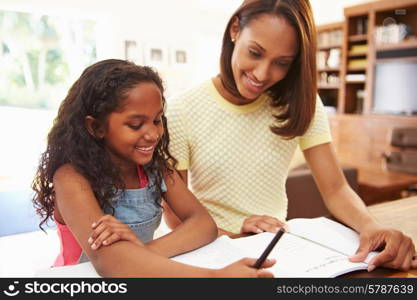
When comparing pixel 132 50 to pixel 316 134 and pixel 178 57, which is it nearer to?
pixel 178 57

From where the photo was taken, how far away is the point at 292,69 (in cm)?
109

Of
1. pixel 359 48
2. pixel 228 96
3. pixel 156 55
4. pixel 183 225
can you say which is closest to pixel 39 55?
pixel 156 55

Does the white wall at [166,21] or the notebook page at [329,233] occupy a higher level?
the white wall at [166,21]

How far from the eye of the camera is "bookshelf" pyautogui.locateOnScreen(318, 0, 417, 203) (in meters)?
4.61

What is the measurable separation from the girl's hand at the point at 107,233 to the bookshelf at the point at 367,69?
12.7ft

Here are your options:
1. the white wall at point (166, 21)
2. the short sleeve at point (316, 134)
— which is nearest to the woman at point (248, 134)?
the short sleeve at point (316, 134)

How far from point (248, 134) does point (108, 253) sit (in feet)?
1.95

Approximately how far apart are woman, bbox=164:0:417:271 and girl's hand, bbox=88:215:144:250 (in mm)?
366

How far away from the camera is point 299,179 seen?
8.06 ft

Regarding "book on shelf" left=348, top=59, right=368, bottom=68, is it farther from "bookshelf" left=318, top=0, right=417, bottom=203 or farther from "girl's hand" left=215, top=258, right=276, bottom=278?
"girl's hand" left=215, top=258, right=276, bottom=278

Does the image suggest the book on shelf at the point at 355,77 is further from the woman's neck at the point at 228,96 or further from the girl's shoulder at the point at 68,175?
the girl's shoulder at the point at 68,175

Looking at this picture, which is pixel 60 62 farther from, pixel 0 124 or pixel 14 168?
pixel 14 168

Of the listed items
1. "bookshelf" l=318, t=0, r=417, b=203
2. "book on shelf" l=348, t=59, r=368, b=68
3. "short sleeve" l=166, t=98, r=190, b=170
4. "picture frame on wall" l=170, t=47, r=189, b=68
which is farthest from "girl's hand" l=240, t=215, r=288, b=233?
"picture frame on wall" l=170, t=47, r=189, b=68

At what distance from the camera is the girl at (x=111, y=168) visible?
2.60 ft
